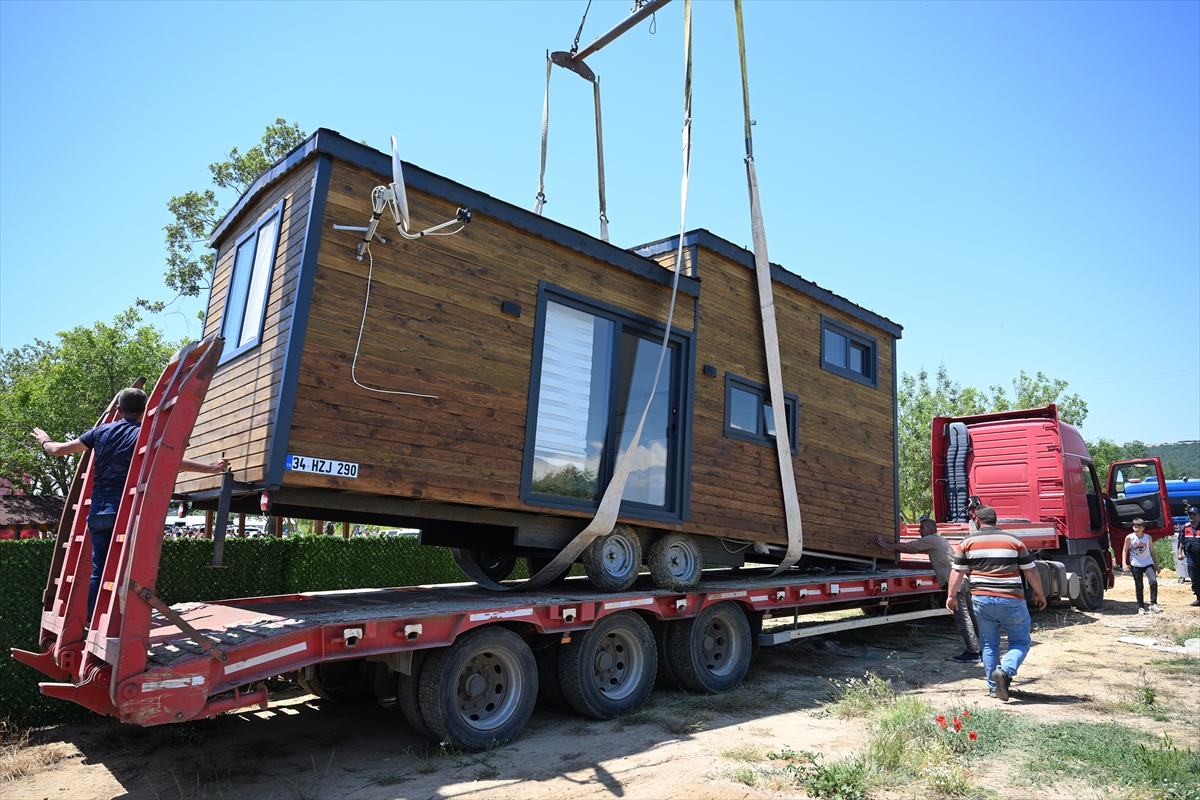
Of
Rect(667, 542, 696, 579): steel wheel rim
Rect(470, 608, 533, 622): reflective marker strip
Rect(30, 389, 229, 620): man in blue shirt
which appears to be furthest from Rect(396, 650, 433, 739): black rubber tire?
Rect(667, 542, 696, 579): steel wheel rim

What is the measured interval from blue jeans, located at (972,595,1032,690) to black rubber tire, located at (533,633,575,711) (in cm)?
432

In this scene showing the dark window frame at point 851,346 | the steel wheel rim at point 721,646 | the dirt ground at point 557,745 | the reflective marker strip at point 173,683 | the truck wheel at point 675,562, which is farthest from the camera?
the dark window frame at point 851,346

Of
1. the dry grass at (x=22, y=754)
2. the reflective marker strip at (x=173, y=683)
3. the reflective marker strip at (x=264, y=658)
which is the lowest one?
the dry grass at (x=22, y=754)

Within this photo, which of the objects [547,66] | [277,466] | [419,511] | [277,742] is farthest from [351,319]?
[547,66]

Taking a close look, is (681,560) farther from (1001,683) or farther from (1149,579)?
(1149,579)

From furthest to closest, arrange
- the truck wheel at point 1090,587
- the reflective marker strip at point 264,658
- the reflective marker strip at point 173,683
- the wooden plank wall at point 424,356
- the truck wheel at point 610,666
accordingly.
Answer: the truck wheel at point 1090,587
the truck wheel at point 610,666
the wooden plank wall at point 424,356
the reflective marker strip at point 264,658
the reflective marker strip at point 173,683

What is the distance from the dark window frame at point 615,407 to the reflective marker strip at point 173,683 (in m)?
3.22

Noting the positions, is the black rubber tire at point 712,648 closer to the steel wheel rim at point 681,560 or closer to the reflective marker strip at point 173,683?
the steel wheel rim at point 681,560

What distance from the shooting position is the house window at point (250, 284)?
6.63m

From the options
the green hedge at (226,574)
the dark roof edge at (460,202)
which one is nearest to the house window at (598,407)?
the dark roof edge at (460,202)

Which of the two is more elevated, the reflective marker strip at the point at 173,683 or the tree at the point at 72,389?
the tree at the point at 72,389

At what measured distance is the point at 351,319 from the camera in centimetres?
620

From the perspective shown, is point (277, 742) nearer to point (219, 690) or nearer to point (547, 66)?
point (219, 690)

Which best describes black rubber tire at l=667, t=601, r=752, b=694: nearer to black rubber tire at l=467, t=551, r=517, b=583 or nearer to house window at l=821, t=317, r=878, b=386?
black rubber tire at l=467, t=551, r=517, b=583
